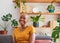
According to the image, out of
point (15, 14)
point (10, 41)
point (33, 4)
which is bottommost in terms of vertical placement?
point (10, 41)

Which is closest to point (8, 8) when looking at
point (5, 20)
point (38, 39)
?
point (5, 20)

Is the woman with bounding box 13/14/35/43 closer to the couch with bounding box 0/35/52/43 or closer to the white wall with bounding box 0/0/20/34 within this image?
the couch with bounding box 0/35/52/43

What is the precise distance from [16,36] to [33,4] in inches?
74.7

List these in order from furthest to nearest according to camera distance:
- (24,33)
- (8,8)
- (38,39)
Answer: (8,8)
(38,39)
(24,33)

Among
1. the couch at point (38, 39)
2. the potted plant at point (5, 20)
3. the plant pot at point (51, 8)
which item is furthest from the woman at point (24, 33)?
the plant pot at point (51, 8)

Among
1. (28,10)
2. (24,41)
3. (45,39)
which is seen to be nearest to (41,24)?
(28,10)

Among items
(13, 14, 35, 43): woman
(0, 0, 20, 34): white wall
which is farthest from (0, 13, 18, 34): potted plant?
(13, 14, 35, 43): woman

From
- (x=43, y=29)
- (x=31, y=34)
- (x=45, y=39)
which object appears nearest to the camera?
(x=31, y=34)

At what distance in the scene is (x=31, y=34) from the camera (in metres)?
2.63

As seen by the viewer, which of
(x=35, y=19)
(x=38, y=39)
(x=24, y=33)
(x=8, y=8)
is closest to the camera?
(x=24, y=33)

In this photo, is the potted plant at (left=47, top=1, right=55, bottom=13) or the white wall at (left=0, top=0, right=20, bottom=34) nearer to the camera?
the potted plant at (left=47, top=1, right=55, bottom=13)

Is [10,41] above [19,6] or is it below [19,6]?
below

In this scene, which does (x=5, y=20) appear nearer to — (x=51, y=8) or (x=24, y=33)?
(x=51, y=8)

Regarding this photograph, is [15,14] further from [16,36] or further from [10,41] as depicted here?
[16,36]
